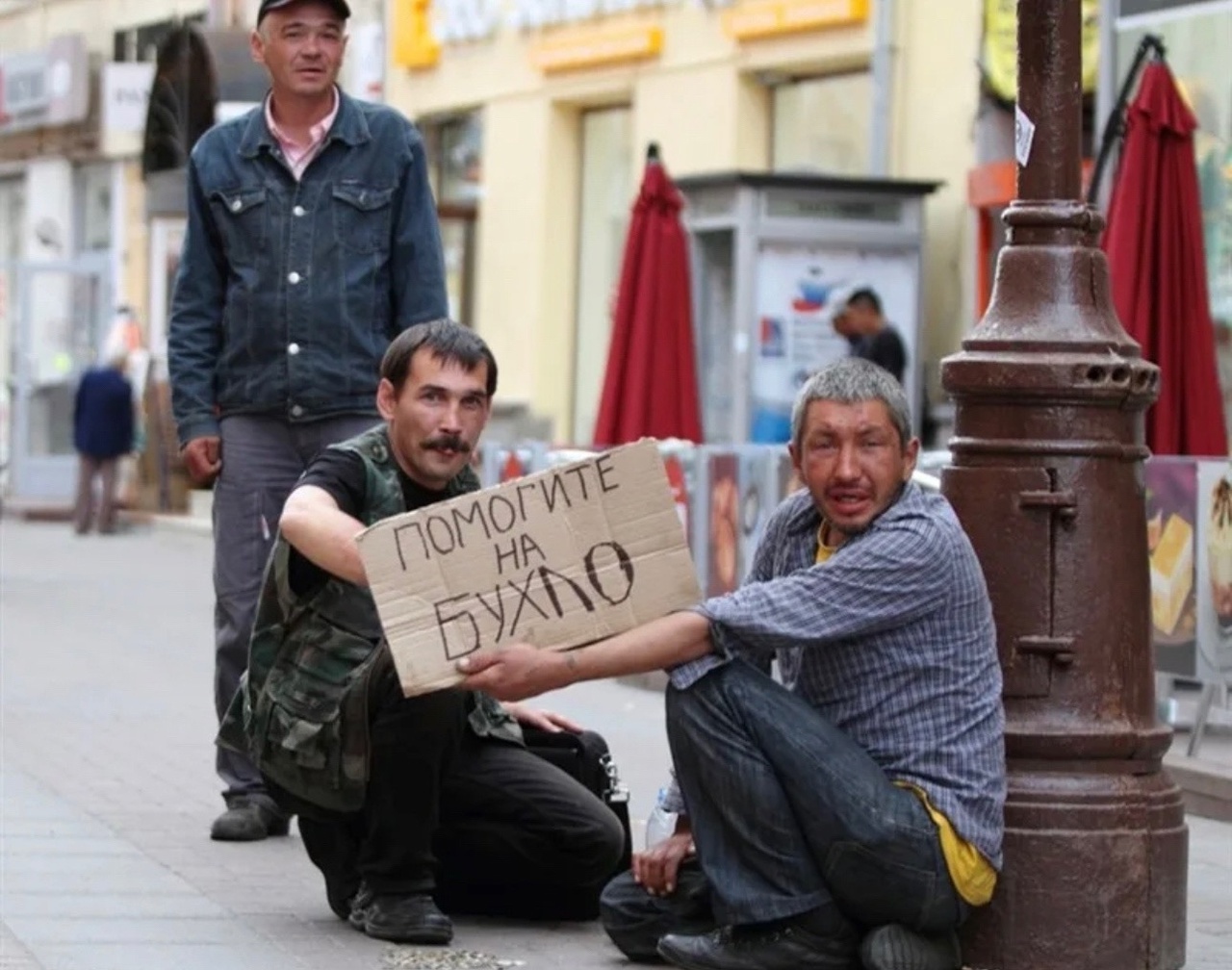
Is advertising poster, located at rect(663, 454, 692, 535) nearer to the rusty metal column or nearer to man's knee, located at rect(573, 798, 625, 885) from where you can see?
man's knee, located at rect(573, 798, 625, 885)

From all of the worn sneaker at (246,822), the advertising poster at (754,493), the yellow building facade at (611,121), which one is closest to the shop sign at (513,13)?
the yellow building facade at (611,121)

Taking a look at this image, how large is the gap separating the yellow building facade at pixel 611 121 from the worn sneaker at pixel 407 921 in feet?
42.3

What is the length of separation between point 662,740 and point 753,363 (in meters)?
8.37

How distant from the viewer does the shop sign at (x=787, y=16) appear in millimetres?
20062

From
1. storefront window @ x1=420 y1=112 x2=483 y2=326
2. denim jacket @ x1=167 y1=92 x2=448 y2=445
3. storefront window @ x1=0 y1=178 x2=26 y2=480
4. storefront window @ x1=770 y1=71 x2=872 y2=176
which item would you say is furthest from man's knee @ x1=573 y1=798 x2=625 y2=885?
storefront window @ x1=0 y1=178 x2=26 y2=480

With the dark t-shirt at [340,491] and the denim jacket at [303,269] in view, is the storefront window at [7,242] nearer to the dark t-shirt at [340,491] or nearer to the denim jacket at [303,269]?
the denim jacket at [303,269]

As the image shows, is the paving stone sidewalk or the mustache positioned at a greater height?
the mustache

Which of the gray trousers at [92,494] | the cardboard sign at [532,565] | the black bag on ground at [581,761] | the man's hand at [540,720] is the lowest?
the gray trousers at [92,494]

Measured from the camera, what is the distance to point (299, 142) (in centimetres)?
789

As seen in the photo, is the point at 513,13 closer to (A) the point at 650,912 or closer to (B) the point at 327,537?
(B) the point at 327,537

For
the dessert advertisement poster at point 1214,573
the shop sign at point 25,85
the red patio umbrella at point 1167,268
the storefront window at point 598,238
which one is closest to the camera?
the dessert advertisement poster at point 1214,573

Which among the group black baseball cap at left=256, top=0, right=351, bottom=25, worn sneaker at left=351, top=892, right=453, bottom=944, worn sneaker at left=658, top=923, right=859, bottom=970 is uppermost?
black baseball cap at left=256, top=0, right=351, bottom=25

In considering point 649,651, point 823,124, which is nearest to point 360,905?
point 649,651

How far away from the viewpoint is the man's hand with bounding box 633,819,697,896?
6.12 metres
